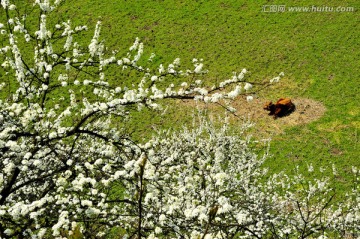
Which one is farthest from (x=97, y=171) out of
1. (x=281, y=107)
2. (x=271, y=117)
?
(x=281, y=107)

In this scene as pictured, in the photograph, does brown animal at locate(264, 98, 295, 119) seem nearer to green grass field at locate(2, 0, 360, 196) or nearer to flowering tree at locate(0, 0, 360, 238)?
green grass field at locate(2, 0, 360, 196)

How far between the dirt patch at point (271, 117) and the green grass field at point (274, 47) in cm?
35

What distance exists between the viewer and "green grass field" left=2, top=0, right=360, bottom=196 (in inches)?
678

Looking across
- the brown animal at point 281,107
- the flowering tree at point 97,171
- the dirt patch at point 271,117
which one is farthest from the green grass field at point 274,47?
the flowering tree at point 97,171

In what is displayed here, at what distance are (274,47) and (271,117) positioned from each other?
265 inches

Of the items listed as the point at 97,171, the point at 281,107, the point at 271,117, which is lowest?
the point at 97,171

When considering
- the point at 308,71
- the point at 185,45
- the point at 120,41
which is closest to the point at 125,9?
the point at 120,41

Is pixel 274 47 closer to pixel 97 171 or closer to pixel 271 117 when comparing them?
pixel 271 117

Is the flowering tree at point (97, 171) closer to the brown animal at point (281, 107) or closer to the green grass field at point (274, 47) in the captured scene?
the green grass field at point (274, 47)

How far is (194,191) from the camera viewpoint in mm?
9250

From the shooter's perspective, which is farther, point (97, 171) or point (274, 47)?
point (274, 47)

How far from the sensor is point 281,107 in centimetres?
1855

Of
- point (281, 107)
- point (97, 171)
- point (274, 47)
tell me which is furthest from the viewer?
point (274, 47)

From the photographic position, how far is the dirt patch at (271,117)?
1805 cm
